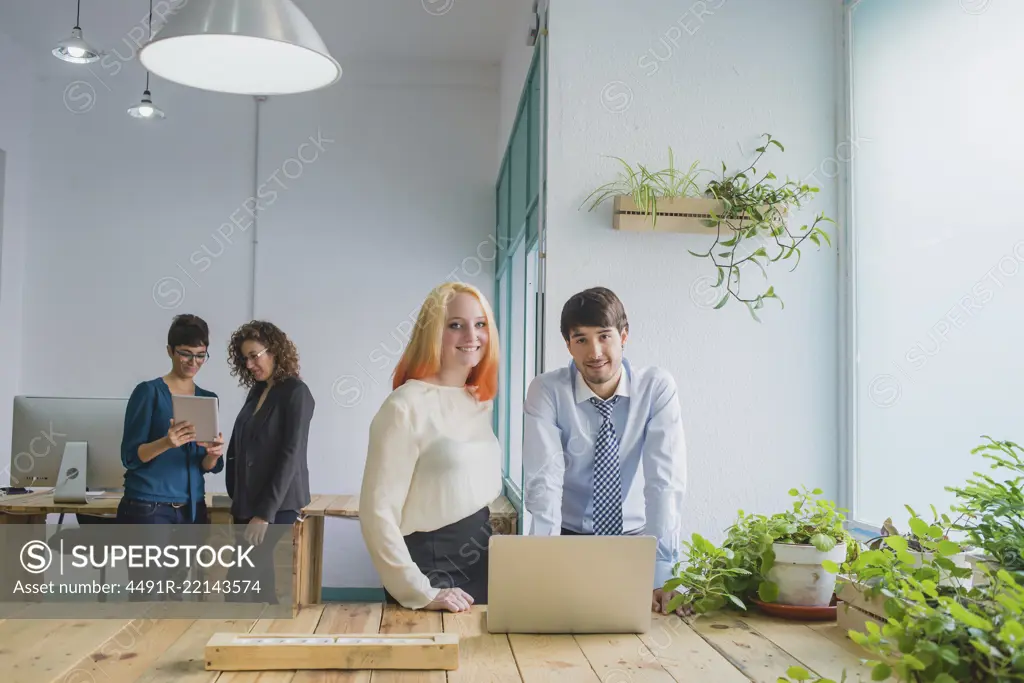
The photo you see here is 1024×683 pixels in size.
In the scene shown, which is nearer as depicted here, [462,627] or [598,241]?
[462,627]

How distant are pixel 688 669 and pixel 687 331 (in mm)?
1751

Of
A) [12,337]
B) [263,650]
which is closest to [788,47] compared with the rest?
[263,650]

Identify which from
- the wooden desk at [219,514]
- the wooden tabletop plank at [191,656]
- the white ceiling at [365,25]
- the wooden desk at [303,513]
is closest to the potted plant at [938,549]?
the wooden tabletop plank at [191,656]

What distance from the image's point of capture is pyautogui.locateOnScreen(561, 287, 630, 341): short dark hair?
7.66 ft

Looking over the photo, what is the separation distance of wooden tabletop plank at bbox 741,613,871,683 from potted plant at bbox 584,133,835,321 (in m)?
1.45

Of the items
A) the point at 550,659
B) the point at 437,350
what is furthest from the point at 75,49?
the point at 550,659

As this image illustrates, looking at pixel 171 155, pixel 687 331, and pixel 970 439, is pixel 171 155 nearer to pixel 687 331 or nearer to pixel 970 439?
pixel 687 331

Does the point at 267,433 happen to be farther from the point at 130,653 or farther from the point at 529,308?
the point at 130,653

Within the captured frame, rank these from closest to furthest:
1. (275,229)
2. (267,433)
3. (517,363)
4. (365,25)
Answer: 1. (267,433)
2. (517,363)
3. (365,25)
4. (275,229)

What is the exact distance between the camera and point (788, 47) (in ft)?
10.3

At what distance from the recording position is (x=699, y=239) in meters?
3.07

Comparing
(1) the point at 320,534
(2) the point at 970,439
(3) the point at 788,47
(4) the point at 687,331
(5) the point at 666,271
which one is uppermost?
(3) the point at 788,47

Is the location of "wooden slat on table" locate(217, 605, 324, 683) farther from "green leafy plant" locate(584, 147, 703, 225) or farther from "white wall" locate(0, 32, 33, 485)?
"white wall" locate(0, 32, 33, 485)

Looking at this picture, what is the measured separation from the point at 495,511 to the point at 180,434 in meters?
1.49
